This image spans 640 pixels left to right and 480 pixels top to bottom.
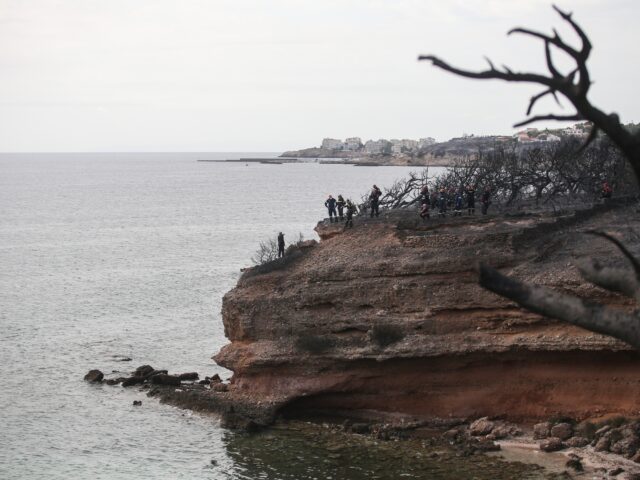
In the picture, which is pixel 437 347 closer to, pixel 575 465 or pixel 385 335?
pixel 385 335

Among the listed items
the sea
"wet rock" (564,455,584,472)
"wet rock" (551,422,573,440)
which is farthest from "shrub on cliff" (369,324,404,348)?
"wet rock" (564,455,584,472)

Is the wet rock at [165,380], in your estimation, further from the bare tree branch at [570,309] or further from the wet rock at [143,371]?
the bare tree branch at [570,309]

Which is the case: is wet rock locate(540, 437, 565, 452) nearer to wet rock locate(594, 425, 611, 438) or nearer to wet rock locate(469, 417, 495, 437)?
wet rock locate(594, 425, 611, 438)

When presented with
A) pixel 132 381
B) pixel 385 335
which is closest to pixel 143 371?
pixel 132 381

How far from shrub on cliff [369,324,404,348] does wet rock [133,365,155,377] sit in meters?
13.1

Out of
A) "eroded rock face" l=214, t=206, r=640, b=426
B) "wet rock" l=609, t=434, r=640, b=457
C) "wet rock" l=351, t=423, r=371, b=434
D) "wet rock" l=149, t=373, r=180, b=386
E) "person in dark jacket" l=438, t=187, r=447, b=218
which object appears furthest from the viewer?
"person in dark jacket" l=438, t=187, r=447, b=218

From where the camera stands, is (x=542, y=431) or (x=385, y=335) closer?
(x=542, y=431)

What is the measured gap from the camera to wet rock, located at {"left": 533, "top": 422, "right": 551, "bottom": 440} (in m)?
29.0

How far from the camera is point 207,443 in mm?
31125

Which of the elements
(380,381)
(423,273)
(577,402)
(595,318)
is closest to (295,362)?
(380,381)

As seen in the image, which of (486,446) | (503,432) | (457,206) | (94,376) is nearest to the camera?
(486,446)

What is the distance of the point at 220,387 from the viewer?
37000 mm

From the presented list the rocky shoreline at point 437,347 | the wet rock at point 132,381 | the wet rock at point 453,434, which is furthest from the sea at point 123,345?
the wet rock at point 453,434

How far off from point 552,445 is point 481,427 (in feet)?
8.67
